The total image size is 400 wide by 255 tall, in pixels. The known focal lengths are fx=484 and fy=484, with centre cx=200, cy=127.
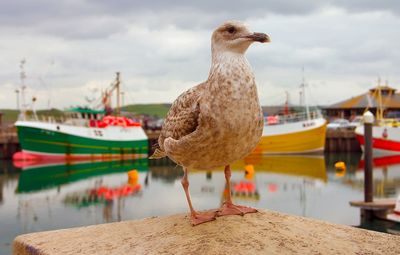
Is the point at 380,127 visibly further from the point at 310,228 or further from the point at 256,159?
the point at 310,228

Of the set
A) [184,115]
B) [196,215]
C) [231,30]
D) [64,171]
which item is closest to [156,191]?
[64,171]

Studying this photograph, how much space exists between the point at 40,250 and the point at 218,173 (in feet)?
89.3

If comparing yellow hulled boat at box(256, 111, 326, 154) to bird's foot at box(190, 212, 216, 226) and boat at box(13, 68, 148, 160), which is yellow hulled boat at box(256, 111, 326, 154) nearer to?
boat at box(13, 68, 148, 160)

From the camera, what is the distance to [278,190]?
24.6 m

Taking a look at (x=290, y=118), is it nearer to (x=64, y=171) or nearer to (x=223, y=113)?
(x=64, y=171)

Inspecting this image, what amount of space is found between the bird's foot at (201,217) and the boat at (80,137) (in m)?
36.6

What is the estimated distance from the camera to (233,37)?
4.83m

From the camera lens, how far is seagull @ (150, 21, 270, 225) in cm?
463

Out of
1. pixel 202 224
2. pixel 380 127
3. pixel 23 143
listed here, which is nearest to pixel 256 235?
pixel 202 224

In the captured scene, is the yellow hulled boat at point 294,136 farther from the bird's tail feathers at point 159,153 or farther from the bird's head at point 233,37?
the bird's head at point 233,37

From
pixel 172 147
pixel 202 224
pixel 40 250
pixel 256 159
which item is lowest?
pixel 256 159

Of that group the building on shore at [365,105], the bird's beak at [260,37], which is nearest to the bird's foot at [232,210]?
the bird's beak at [260,37]

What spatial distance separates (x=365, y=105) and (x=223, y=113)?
67.3 m

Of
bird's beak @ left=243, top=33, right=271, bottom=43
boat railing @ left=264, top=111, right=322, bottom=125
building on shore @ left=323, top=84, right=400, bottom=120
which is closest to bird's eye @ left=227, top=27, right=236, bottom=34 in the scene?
bird's beak @ left=243, top=33, right=271, bottom=43
